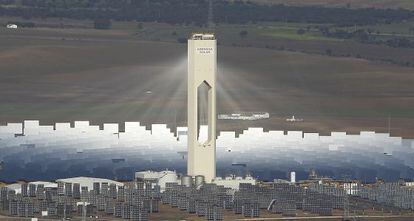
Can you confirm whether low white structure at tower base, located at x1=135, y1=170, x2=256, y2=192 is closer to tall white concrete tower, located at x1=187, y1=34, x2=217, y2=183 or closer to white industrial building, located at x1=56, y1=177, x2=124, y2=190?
tall white concrete tower, located at x1=187, y1=34, x2=217, y2=183

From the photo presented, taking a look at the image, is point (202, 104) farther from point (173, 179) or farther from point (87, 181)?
point (87, 181)

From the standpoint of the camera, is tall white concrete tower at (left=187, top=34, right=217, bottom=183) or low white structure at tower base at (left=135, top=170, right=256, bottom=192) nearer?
tall white concrete tower at (left=187, top=34, right=217, bottom=183)

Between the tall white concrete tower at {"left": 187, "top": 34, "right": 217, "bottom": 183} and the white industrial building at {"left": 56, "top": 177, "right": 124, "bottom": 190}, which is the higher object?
the tall white concrete tower at {"left": 187, "top": 34, "right": 217, "bottom": 183}

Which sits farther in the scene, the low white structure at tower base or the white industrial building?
the low white structure at tower base

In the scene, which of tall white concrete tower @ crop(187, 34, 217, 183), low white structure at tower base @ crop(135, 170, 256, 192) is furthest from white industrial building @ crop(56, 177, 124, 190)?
tall white concrete tower @ crop(187, 34, 217, 183)


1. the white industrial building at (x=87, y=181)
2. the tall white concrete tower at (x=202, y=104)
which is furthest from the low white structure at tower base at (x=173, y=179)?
the white industrial building at (x=87, y=181)

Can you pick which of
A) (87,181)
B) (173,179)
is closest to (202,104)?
A: (173,179)

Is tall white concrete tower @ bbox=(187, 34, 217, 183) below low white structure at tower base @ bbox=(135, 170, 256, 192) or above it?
above

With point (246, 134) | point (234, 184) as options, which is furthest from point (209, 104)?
point (246, 134)

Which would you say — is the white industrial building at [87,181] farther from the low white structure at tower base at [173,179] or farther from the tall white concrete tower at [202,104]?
the tall white concrete tower at [202,104]

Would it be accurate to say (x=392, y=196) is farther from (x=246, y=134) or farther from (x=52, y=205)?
(x=246, y=134)
